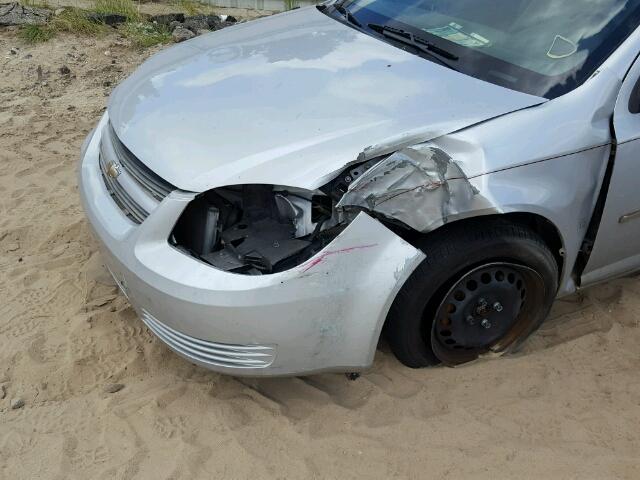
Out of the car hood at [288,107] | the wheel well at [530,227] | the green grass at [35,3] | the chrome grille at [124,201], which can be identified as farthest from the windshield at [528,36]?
the green grass at [35,3]

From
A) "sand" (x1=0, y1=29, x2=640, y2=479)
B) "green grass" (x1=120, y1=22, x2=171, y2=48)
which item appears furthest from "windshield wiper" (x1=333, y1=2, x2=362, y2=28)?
"green grass" (x1=120, y1=22, x2=171, y2=48)

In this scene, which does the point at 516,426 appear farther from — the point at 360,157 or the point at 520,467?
the point at 360,157

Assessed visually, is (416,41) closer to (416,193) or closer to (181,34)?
(416,193)

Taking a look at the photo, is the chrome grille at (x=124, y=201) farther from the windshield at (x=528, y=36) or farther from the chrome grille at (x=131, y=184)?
the windshield at (x=528, y=36)

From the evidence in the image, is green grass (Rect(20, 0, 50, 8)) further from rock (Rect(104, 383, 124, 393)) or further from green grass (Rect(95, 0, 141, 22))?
rock (Rect(104, 383, 124, 393))

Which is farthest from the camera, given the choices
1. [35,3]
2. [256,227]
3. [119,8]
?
[35,3]

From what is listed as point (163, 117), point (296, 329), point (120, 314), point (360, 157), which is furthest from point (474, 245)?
point (120, 314)

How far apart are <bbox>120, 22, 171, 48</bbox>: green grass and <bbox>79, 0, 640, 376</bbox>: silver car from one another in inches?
141

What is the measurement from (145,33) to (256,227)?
4597 millimetres

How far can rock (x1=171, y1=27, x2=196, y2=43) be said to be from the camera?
20.5ft

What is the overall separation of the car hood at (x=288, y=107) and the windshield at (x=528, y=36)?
4.4 inches

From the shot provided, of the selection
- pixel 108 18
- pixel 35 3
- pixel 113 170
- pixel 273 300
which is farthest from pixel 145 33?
pixel 273 300

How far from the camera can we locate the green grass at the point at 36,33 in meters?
5.95

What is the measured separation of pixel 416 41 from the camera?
2.81 metres
